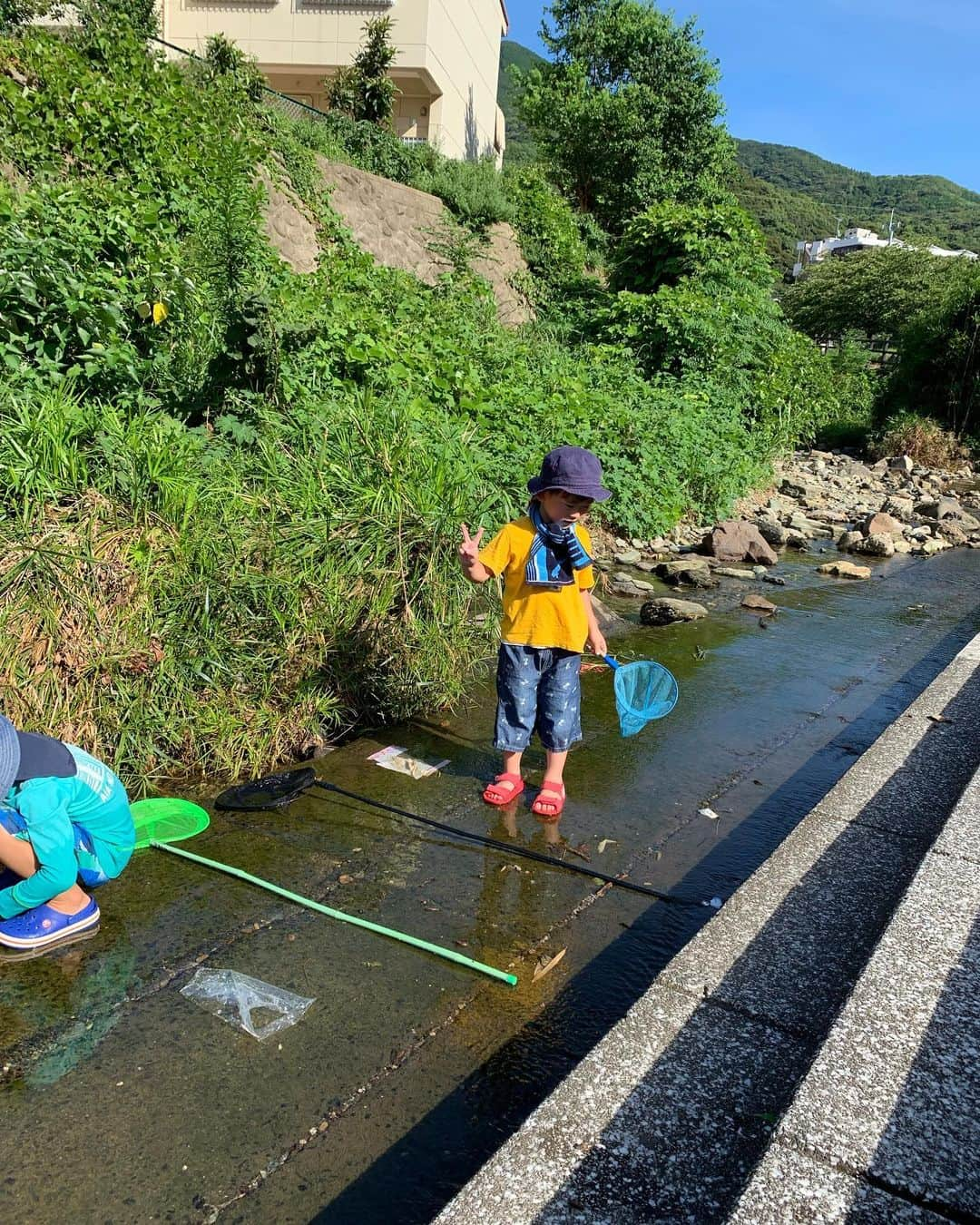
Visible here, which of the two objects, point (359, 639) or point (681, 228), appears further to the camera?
point (681, 228)

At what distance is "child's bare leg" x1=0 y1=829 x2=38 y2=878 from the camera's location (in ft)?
8.31

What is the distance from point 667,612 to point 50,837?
5031mm

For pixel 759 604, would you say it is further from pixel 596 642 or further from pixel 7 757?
pixel 7 757

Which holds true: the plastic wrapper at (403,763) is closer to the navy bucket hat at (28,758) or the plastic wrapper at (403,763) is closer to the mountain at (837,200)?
the navy bucket hat at (28,758)

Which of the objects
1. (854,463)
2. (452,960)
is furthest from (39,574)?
(854,463)

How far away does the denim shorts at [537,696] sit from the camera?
374 cm

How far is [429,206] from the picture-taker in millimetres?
16266

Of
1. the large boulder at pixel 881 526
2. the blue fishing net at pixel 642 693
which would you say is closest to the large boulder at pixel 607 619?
the blue fishing net at pixel 642 693

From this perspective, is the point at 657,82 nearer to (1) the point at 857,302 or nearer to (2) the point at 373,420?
(1) the point at 857,302

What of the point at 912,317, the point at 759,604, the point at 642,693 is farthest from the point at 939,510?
the point at 912,317

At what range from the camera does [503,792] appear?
12.5 ft

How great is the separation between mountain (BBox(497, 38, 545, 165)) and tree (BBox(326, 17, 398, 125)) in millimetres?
5085

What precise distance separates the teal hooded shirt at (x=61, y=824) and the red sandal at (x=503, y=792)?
59.7 inches

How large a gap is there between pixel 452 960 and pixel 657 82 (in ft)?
88.6
